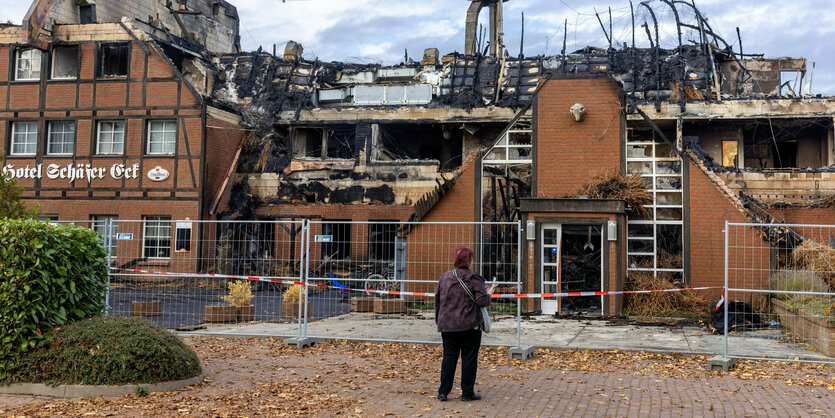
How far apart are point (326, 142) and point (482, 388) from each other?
2112 cm

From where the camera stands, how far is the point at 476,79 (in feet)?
94.3

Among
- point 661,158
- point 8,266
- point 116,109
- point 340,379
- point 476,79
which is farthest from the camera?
point 476,79

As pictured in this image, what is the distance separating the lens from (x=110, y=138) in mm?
26469

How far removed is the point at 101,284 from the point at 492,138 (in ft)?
65.3

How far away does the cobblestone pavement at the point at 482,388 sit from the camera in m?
7.22

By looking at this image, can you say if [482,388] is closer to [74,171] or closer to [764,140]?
[764,140]

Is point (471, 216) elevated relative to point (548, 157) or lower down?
lower down

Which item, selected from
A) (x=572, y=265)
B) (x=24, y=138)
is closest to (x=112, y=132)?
(x=24, y=138)

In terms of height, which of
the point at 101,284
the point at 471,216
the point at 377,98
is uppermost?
the point at 377,98

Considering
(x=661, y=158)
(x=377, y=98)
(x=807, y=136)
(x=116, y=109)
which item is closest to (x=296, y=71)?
(x=377, y=98)

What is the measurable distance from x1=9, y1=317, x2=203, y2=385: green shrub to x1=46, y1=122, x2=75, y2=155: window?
68.0 feet

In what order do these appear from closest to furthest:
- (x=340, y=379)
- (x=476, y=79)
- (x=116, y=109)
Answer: (x=340, y=379) < (x=116, y=109) < (x=476, y=79)

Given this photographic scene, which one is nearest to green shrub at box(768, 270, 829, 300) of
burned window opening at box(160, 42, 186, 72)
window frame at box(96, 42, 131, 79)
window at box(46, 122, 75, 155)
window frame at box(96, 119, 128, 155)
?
window frame at box(96, 119, 128, 155)

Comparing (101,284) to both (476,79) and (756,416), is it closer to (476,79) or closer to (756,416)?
(756,416)
